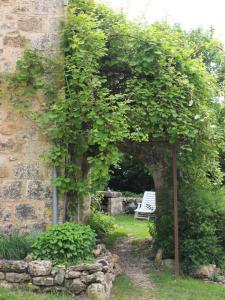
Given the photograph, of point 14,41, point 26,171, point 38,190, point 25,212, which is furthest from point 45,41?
point 25,212

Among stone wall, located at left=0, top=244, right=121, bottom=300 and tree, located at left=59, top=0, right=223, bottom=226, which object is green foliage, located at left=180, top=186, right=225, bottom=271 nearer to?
tree, located at left=59, top=0, right=223, bottom=226

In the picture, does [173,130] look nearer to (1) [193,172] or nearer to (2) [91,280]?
A: (1) [193,172]

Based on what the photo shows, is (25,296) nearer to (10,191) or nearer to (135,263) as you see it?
(10,191)

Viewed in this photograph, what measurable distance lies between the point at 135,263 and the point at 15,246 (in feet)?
8.03

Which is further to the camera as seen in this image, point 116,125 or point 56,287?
point 116,125

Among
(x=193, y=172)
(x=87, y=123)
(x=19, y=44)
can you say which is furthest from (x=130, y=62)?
(x=193, y=172)

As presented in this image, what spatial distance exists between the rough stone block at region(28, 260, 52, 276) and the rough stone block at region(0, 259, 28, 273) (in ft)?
0.27

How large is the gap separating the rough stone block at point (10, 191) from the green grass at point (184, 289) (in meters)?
2.31

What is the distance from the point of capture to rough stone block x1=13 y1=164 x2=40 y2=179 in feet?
19.5

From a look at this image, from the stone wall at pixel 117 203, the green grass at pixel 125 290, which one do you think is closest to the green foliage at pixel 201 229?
the green grass at pixel 125 290

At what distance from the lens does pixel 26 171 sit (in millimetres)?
5941

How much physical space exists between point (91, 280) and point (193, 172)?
10.5 feet

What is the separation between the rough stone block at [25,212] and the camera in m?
5.91

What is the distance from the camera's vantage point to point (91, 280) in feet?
16.2
